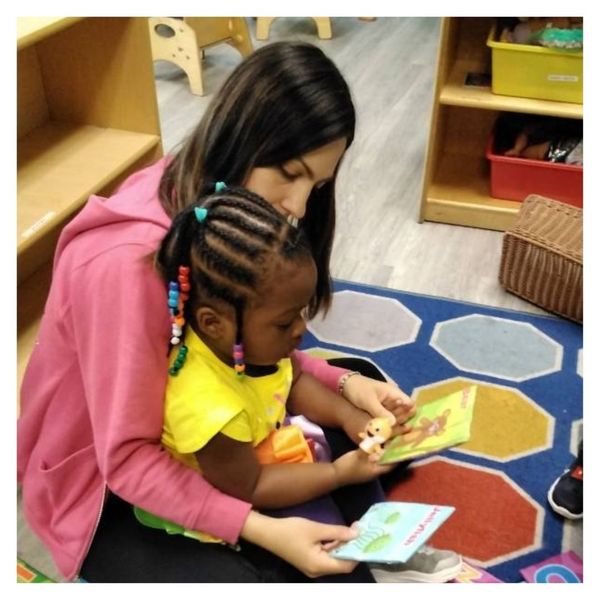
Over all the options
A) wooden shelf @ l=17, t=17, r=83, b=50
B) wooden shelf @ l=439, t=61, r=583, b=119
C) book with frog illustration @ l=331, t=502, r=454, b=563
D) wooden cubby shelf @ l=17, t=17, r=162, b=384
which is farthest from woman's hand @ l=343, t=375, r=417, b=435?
wooden shelf @ l=439, t=61, r=583, b=119

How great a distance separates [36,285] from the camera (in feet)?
5.54

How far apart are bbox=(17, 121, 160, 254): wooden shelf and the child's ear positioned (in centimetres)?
66

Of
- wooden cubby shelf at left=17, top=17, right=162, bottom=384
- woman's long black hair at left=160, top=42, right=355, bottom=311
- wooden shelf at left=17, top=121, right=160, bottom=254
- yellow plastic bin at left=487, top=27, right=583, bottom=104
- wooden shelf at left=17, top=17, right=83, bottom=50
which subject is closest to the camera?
woman's long black hair at left=160, top=42, right=355, bottom=311

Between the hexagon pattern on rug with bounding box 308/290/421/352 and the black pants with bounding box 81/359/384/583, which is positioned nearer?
the black pants with bounding box 81/359/384/583

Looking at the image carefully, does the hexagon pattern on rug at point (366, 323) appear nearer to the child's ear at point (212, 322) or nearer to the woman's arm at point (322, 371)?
the woman's arm at point (322, 371)

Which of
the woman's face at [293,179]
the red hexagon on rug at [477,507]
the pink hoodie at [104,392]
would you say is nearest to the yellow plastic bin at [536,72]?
the red hexagon on rug at [477,507]

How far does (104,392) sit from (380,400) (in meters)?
0.46

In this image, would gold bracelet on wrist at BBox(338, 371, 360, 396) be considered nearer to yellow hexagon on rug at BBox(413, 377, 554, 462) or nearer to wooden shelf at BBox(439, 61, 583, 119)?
yellow hexagon on rug at BBox(413, 377, 554, 462)

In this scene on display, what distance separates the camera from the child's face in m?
0.80

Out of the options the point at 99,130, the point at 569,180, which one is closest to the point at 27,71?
the point at 99,130

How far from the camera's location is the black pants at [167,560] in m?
0.89

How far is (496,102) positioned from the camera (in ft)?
6.54

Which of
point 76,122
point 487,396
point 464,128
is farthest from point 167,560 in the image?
point 464,128

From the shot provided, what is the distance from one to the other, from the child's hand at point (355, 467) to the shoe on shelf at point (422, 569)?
14 cm
